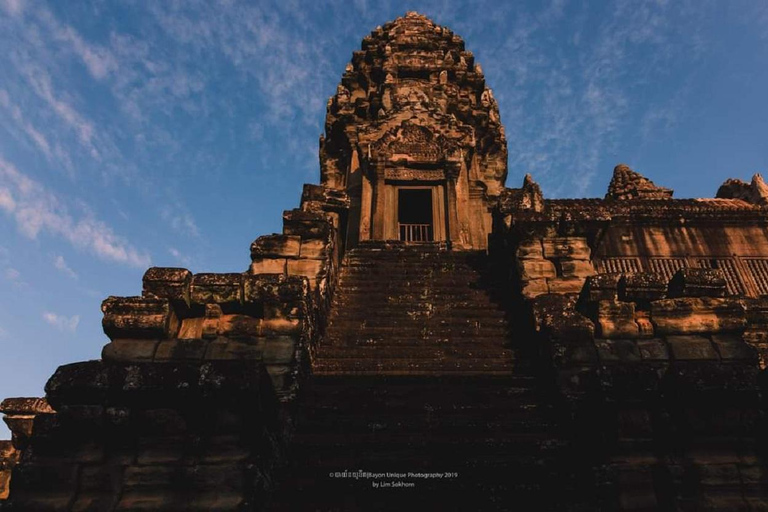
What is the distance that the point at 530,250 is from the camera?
7.23 m

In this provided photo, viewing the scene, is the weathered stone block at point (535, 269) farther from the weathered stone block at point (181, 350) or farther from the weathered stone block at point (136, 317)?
the weathered stone block at point (136, 317)

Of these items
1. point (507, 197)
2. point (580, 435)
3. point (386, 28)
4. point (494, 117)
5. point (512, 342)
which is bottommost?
point (580, 435)

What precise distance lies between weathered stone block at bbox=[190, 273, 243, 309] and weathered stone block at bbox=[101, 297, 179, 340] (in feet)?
1.10

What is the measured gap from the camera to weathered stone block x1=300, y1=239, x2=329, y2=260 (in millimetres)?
6988

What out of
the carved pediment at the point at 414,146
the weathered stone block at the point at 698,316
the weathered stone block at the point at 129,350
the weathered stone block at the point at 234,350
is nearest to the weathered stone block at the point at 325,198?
the weathered stone block at the point at 234,350

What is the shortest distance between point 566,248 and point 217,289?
4578mm


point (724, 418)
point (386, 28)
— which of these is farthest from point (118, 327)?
point (386, 28)

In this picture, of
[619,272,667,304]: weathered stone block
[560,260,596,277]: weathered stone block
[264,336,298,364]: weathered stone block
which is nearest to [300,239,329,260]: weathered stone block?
[264,336,298,364]: weathered stone block

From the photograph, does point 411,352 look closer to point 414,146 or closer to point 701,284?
point 701,284

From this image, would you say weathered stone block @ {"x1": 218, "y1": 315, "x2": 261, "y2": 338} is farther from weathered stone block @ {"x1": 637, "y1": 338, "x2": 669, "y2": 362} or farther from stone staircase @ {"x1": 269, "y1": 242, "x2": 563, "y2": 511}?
weathered stone block @ {"x1": 637, "y1": 338, "x2": 669, "y2": 362}

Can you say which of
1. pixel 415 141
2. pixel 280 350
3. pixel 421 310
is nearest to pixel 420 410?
pixel 280 350

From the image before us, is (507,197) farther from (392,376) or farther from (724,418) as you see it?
(724,418)

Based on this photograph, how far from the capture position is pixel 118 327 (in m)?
4.99

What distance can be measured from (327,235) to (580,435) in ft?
13.4
